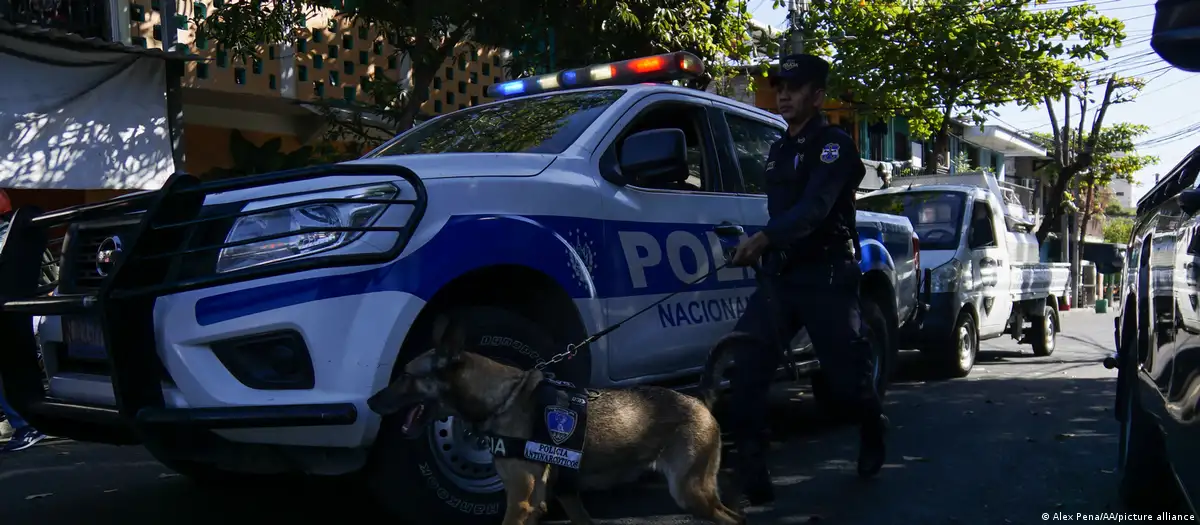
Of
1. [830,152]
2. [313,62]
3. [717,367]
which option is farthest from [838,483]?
[313,62]

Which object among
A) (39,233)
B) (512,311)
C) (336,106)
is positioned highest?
(336,106)

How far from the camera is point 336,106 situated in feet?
39.7

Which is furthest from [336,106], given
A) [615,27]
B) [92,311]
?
[92,311]

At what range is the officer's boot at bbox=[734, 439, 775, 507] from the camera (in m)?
4.28

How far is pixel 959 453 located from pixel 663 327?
2.12m

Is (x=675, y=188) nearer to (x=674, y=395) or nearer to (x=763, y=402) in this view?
(x=763, y=402)

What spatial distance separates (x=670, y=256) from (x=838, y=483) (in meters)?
1.35

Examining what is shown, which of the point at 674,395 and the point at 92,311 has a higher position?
the point at 92,311

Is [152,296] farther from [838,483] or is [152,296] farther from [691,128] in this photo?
[838,483]

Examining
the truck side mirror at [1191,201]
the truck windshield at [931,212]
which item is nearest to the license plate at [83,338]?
the truck side mirror at [1191,201]

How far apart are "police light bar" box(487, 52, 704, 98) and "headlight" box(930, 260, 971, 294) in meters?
5.27

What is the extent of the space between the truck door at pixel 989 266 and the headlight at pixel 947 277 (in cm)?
38

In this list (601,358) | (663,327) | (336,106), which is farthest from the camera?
(336,106)

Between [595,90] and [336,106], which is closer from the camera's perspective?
[595,90]
